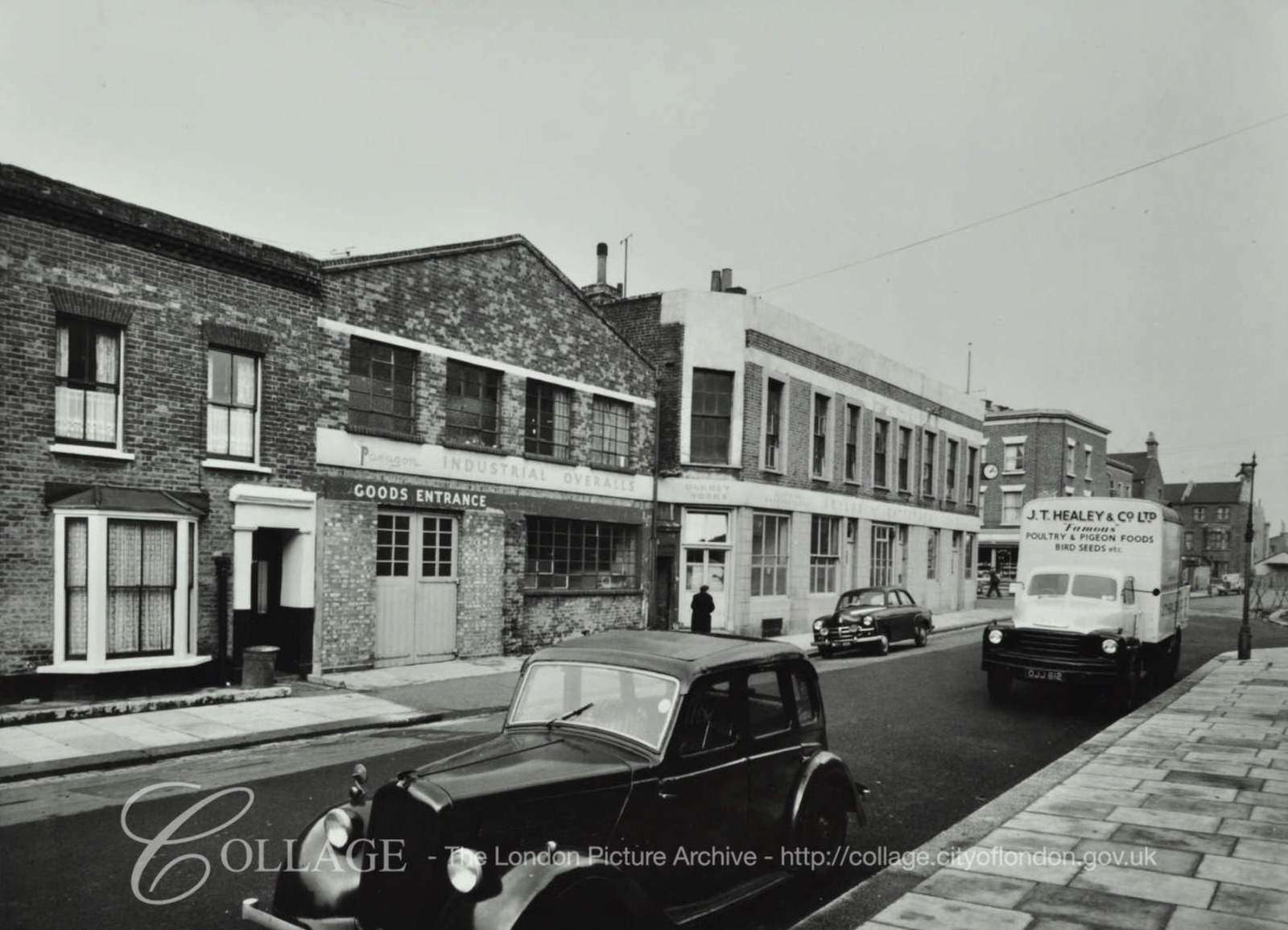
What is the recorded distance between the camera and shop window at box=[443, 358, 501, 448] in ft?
56.7

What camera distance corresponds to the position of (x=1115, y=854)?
6.54 meters

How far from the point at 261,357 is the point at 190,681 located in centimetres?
488

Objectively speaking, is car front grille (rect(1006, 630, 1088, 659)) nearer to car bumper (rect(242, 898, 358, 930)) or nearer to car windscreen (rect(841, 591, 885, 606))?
car windscreen (rect(841, 591, 885, 606))

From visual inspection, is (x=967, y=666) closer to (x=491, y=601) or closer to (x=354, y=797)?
(x=491, y=601)

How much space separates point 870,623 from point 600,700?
16.3 m

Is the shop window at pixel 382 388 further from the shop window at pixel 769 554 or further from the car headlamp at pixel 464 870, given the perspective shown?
the car headlamp at pixel 464 870

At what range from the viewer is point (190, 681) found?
1314cm

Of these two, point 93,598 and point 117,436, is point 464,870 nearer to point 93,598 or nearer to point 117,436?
point 93,598

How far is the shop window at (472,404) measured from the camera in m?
17.3

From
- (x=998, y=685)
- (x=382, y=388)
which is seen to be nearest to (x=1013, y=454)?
(x=998, y=685)

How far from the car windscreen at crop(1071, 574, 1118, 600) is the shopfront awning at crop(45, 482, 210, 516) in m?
13.3

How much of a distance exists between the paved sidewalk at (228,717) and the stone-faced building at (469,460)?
5.02ft

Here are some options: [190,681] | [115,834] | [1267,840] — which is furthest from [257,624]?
[1267,840]

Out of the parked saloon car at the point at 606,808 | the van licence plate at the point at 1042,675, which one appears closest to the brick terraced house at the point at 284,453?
the parked saloon car at the point at 606,808
